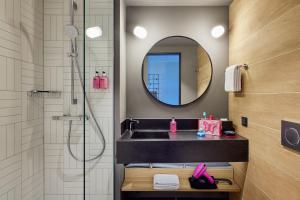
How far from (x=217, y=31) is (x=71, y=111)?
1.77 meters

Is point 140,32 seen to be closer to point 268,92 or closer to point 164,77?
point 164,77

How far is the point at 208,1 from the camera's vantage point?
98.0 inches

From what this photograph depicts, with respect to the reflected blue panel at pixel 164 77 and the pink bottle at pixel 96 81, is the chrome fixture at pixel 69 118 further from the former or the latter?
the reflected blue panel at pixel 164 77

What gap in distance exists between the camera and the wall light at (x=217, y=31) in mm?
2605

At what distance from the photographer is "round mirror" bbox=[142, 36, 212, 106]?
2611 mm

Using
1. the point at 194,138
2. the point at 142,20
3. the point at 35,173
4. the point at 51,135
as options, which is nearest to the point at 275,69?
the point at 194,138

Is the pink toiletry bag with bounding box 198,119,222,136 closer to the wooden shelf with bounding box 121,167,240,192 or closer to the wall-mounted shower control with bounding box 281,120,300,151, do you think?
the wooden shelf with bounding box 121,167,240,192

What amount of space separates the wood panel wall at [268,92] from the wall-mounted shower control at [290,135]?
4 centimetres

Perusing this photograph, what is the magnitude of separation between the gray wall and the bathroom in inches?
0.4

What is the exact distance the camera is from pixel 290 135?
134cm

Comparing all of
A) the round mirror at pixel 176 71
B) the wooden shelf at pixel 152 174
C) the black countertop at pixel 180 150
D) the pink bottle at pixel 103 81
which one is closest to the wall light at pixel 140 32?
the round mirror at pixel 176 71

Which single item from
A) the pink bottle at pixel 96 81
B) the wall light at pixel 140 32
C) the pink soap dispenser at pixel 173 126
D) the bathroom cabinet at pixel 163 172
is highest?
the wall light at pixel 140 32

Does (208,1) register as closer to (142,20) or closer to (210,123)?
(142,20)

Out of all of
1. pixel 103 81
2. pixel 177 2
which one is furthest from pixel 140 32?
pixel 103 81
